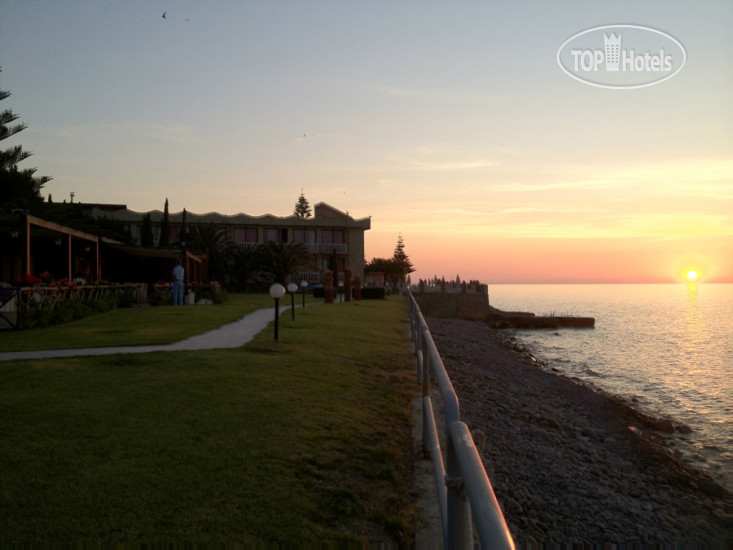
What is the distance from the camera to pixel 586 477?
882 cm

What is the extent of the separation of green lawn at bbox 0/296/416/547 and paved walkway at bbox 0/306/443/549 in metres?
0.13

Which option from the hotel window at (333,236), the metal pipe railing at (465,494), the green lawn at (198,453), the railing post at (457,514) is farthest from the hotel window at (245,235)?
the railing post at (457,514)

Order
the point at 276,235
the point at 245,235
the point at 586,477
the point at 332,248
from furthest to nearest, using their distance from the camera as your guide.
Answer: the point at 332,248 < the point at 276,235 < the point at 245,235 < the point at 586,477

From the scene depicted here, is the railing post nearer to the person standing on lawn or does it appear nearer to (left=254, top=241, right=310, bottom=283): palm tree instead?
the person standing on lawn

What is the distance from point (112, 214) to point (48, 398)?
45197 millimetres

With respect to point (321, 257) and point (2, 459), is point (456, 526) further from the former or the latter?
point (321, 257)

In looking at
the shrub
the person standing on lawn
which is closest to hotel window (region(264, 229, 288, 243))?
the shrub

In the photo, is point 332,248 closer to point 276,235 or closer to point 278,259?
point 276,235

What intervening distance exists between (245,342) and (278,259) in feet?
103

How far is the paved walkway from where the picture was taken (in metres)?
4.58

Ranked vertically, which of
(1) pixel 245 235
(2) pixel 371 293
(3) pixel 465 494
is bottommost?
(3) pixel 465 494

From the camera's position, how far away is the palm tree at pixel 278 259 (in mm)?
43594

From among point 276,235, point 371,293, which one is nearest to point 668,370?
point 371,293

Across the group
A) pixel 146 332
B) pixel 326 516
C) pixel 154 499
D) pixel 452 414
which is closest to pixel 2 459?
pixel 154 499
